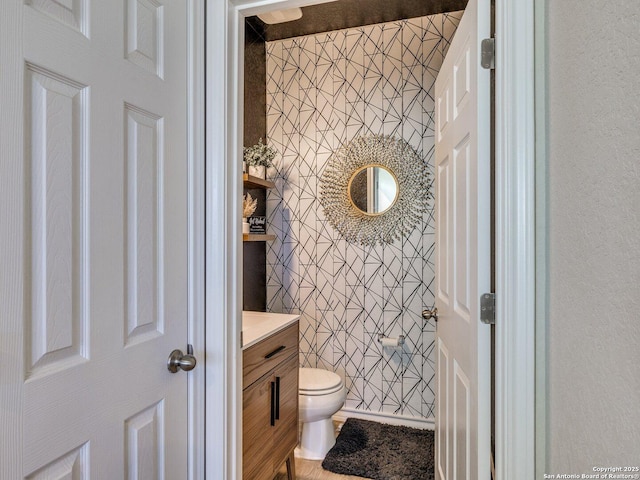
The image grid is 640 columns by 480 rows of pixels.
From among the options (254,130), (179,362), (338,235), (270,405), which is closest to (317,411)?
(270,405)

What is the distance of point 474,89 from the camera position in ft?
3.83

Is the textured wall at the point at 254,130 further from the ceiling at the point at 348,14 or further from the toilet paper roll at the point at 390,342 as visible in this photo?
the toilet paper roll at the point at 390,342

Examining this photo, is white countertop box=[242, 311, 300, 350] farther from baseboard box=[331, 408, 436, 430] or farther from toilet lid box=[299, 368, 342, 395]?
baseboard box=[331, 408, 436, 430]

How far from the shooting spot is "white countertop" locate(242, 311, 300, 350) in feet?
5.30

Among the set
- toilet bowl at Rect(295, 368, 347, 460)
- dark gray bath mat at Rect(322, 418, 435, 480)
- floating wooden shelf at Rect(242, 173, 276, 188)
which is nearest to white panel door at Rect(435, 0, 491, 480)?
dark gray bath mat at Rect(322, 418, 435, 480)

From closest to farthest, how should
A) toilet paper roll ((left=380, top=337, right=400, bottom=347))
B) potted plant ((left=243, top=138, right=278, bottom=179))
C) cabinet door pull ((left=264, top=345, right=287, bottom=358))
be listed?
1. cabinet door pull ((left=264, top=345, right=287, bottom=358))
2. potted plant ((left=243, top=138, right=278, bottom=179))
3. toilet paper roll ((left=380, top=337, right=400, bottom=347))

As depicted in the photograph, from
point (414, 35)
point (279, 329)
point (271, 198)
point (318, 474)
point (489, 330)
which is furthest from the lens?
point (271, 198)

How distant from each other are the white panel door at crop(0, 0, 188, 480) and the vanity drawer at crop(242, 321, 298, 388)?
14.7 inches

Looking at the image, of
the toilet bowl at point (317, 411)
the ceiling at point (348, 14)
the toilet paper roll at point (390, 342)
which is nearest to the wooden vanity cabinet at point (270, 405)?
the toilet bowl at point (317, 411)

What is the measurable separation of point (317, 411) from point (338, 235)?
1.19m

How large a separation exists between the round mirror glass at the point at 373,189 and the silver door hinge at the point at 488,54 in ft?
5.42
